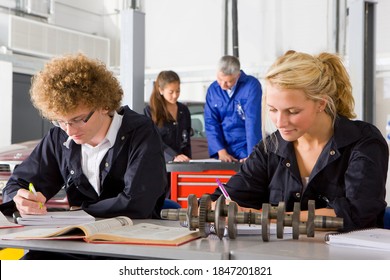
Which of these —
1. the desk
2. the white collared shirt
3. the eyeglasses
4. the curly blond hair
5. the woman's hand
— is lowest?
the desk

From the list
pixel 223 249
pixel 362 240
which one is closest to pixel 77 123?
pixel 223 249

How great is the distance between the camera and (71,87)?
2.32 metres

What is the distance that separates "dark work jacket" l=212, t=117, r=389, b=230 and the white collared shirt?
0.49 m

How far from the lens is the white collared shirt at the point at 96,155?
8.12ft

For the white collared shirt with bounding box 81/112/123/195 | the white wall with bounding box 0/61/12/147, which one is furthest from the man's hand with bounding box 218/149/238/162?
the white wall with bounding box 0/61/12/147

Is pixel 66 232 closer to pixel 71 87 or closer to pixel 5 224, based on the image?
pixel 5 224

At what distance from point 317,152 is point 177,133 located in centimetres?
289

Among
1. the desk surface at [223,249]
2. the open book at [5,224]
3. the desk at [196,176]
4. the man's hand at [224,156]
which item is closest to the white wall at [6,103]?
the man's hand at [224,156]

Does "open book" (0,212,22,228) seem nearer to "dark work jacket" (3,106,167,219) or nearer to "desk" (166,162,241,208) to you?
"dark work jacket" (3,106,167,219)

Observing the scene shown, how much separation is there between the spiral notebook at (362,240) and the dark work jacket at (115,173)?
0.87 metres

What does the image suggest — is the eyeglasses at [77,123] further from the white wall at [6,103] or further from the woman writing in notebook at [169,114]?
the white wall at [6,103]

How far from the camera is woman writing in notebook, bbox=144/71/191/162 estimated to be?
4898 mm

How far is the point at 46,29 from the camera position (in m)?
9.62
